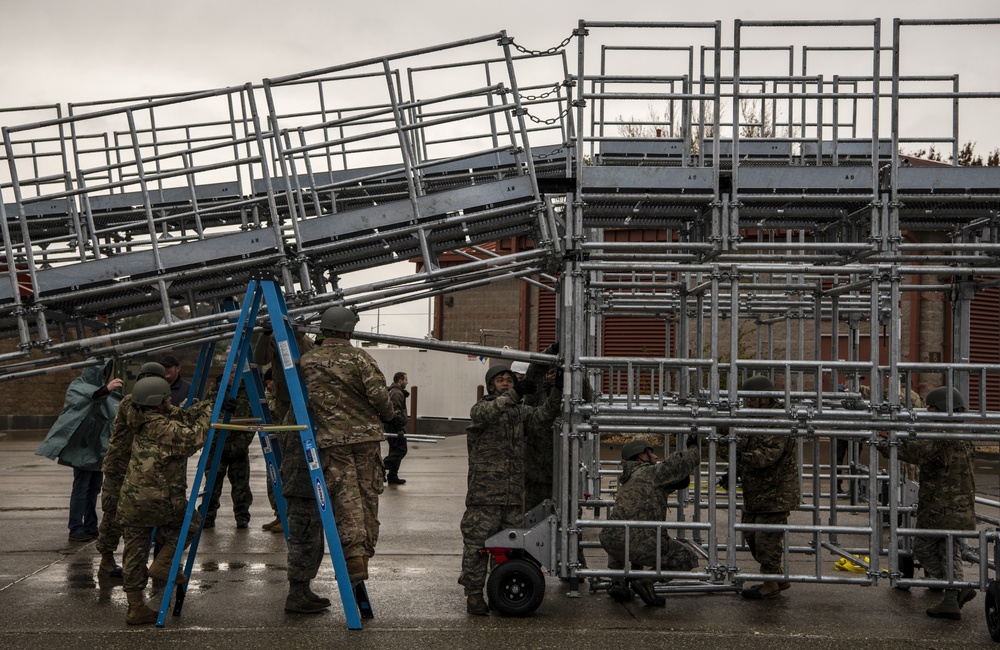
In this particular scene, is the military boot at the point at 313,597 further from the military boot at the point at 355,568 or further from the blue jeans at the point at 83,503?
the blue jeans at the point at 83,503

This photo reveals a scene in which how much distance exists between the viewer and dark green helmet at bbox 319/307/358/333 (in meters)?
7.37

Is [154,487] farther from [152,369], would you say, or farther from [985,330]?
[985,330]

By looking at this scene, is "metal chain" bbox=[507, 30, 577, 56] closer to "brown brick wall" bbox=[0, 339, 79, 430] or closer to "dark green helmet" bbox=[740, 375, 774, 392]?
"dark green helmet" bbox=[740, 375, 774, 392]

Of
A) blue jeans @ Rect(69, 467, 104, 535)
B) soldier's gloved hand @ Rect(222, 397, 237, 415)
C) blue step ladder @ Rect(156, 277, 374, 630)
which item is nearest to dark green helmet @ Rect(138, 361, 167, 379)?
blue step ladder @ Rect(156, 277, 374, 630)

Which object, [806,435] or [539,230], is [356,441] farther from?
[806,435]

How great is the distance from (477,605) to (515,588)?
293 millimetres

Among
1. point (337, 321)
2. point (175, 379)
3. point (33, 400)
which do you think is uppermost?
point (337, 321)

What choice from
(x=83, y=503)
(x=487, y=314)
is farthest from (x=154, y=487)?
(x=487, y=314)

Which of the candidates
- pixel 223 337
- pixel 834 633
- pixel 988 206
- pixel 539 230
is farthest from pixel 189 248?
pixel 988 206

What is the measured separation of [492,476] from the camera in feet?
24.7

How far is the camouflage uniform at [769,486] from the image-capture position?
7910 mm

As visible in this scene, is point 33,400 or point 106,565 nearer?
point 106,565

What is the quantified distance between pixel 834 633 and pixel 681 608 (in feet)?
3.58

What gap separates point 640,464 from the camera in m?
7.78
